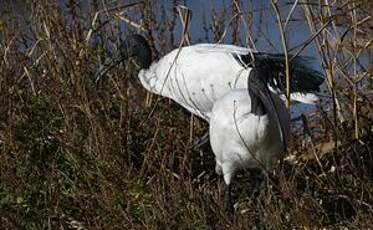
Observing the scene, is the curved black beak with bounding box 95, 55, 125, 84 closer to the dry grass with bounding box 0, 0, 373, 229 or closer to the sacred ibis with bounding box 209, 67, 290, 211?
the dry grass with bounding box 0, 0, 373, 229

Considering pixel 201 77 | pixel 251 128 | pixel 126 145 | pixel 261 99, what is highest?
pixel 261 99

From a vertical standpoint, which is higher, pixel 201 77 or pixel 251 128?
pixel 251 128

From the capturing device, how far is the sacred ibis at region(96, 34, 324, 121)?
5.31m

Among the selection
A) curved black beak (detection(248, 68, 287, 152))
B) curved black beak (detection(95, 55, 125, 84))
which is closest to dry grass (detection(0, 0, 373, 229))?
curved black beak (detection(95, 55, 125, 84))

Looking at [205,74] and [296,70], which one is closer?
[296,70]

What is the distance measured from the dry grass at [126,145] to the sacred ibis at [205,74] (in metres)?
0.09

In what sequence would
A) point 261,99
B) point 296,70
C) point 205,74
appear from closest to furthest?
point 261,99 < point 296,70 < point 205,74

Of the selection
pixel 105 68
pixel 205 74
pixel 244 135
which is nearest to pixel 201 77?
pixel 205 74

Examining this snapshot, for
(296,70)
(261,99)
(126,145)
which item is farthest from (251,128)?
(126,145)

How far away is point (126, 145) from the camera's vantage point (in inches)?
209

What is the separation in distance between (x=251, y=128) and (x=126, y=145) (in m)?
0.81

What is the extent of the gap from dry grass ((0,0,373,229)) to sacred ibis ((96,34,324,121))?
9cm

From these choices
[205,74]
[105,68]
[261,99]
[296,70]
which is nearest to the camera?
[261,99]

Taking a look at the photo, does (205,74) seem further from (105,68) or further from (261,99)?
(261,99)
